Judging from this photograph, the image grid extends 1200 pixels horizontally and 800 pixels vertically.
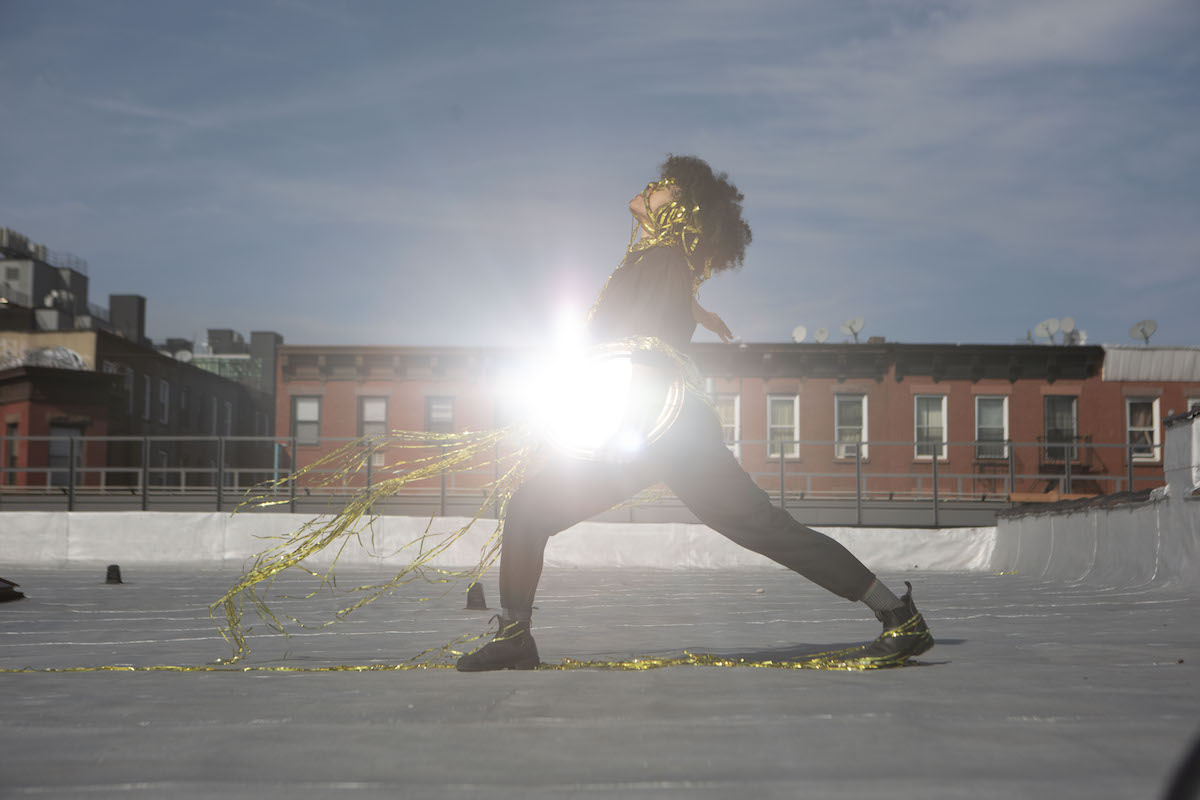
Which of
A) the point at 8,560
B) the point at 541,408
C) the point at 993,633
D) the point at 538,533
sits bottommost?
the point at 8,560

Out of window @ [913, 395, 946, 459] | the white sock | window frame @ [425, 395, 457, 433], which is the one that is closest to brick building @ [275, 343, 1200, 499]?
window @ [913, 395, 946, 459]

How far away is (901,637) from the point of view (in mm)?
3877

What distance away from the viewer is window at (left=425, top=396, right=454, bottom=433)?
3644 cm

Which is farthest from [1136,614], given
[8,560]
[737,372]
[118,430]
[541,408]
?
[118,430]

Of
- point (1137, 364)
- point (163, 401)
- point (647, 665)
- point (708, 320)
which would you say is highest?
point (1137, 364)

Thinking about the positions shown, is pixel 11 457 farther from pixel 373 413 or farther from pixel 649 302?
pixel 649 302

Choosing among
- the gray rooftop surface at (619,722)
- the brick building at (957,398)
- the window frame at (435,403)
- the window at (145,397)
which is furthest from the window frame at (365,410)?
the gray rooftop surface at (619,722)

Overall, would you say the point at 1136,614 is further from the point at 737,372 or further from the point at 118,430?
the point at 118,430

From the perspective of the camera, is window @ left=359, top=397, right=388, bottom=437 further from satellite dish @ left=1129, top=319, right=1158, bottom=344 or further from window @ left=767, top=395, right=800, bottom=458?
satellite dish @ left=1129, top=319, right=1158, bottom=344

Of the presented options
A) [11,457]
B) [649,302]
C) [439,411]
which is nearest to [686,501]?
[649,302]

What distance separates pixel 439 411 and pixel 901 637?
3350 centimetres

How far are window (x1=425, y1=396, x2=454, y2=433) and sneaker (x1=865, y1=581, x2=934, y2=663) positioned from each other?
32.9 meters

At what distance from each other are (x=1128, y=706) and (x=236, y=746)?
2.23 m

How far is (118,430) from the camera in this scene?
4119 centimetres
